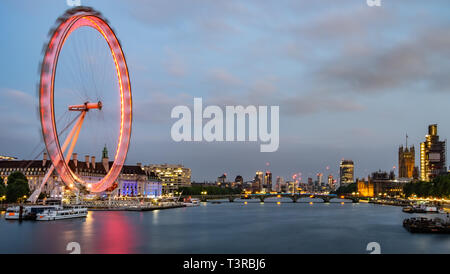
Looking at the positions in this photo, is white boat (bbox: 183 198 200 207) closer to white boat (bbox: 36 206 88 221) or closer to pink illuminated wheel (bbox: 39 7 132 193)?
white boat (bbox: 36 206 88 221)

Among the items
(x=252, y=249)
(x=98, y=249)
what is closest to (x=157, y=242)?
(x=98, y=249)

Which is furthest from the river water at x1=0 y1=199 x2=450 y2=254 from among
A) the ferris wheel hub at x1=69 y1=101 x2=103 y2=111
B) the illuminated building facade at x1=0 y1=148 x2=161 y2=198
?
the illuminated building facade at x1=0 y1=148 x2=161 y2=198

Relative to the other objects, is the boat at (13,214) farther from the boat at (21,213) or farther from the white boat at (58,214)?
the white boat at (58,214)

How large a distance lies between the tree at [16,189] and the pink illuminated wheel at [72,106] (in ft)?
126

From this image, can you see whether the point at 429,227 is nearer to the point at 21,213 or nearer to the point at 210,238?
the point at 210,238

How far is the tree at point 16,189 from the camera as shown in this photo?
3275 inches

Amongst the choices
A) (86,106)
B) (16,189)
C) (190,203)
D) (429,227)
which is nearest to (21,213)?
(16,189)

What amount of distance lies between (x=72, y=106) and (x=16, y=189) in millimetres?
39535

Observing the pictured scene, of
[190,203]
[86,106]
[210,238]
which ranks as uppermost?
[86,106]

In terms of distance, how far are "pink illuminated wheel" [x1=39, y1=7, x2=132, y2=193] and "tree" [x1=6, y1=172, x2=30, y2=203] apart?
3850 centimetres

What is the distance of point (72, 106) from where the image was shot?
51312 mm

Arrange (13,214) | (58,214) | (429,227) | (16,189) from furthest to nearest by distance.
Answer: (16,189)
(58,214)
(13,214)
(429,227)

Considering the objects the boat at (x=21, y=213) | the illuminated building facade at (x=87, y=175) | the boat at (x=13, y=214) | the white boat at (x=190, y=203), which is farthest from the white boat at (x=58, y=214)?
the white boat at (x=190, y=203)

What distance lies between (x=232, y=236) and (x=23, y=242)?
21.5 metres
